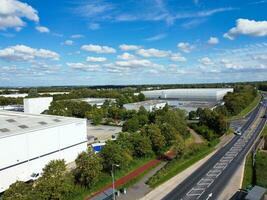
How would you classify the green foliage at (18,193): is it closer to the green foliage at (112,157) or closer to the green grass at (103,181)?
the green grass at (103,181)

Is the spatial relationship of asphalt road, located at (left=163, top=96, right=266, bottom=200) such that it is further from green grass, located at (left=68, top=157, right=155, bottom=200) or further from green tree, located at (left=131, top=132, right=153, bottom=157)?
green tree, located at (left=131, top=132, right=153, bottom=157)

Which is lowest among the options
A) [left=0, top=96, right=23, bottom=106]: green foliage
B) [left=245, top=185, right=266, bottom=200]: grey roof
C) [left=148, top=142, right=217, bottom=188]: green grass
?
[left=148, top=142, right=217, bottom=188]: green grass

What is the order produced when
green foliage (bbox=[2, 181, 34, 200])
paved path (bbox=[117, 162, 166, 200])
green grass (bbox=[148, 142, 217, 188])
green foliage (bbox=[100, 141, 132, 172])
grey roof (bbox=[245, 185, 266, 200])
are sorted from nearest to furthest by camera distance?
green foliage (bbox=[2, 181, 34, 200]) < grey roof (bbox=[245, 185, 266, 200]) < paved path (bbox=[117, 162, 166, 200]) < green grass (bbox=[148, 142, 217, 188]) < green foliage (bbox=[100, 141, 132, 172])

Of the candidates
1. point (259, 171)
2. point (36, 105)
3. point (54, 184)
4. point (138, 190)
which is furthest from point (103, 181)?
point (36, 105)

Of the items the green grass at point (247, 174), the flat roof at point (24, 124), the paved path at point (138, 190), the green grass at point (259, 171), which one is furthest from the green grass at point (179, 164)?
the flat roof at point (24, 124)

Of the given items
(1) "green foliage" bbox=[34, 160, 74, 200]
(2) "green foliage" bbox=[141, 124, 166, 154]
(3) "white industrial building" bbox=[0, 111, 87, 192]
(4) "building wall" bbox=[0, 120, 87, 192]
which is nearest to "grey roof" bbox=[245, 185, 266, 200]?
(1) "green foliage" bbox=[34, 160, 74, 200]

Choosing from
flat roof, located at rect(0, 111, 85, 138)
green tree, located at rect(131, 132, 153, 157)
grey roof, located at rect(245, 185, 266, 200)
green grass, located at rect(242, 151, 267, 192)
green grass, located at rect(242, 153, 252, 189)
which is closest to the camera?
grey roof, located at rect(245, 185, 266, 200)
